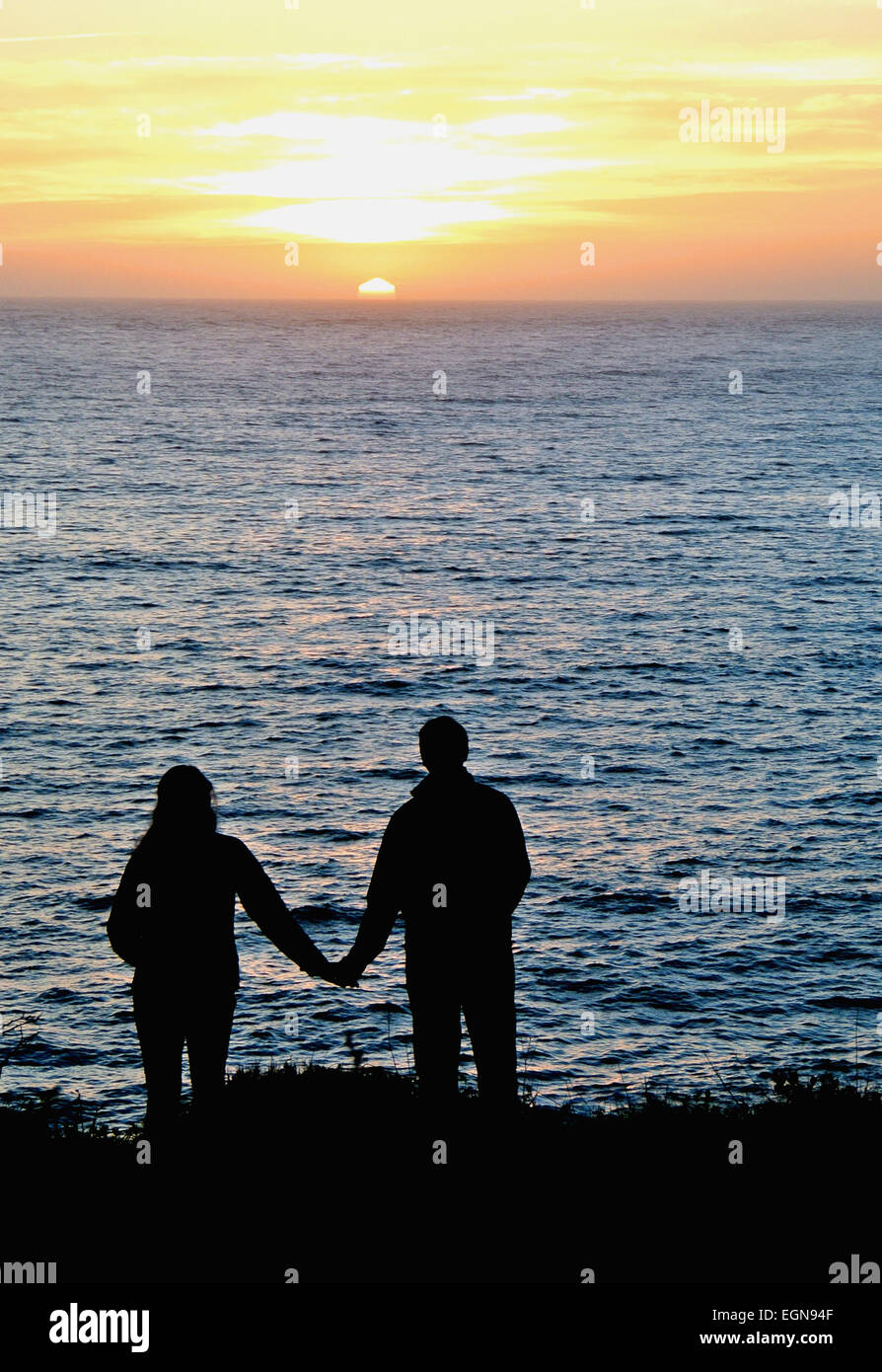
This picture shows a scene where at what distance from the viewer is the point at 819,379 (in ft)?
637

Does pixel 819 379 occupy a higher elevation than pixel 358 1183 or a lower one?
Answer: higher

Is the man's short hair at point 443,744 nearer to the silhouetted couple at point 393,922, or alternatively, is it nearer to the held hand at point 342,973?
the silhouetted couple at point 393,922

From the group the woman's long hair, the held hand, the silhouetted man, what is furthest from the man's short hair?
the held hand

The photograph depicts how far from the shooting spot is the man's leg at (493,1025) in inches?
340

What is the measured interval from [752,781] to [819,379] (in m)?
167

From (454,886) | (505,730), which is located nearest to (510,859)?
(454,886)

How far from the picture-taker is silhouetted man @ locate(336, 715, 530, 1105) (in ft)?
28.1

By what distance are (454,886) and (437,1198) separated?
2.05m

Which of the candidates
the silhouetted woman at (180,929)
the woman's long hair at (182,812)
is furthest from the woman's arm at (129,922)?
the woman's long hair at (182,812)

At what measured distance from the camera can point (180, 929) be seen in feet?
27.6

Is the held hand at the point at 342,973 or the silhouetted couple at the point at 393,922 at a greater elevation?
the silhouetted couple at the point at 393,922

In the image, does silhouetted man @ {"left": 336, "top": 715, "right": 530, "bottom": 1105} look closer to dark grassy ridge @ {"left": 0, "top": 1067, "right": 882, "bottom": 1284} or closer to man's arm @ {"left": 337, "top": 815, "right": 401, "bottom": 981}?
man's arm @ {"left": 337, "top": 815, "right": 401, "bottom": 981}
